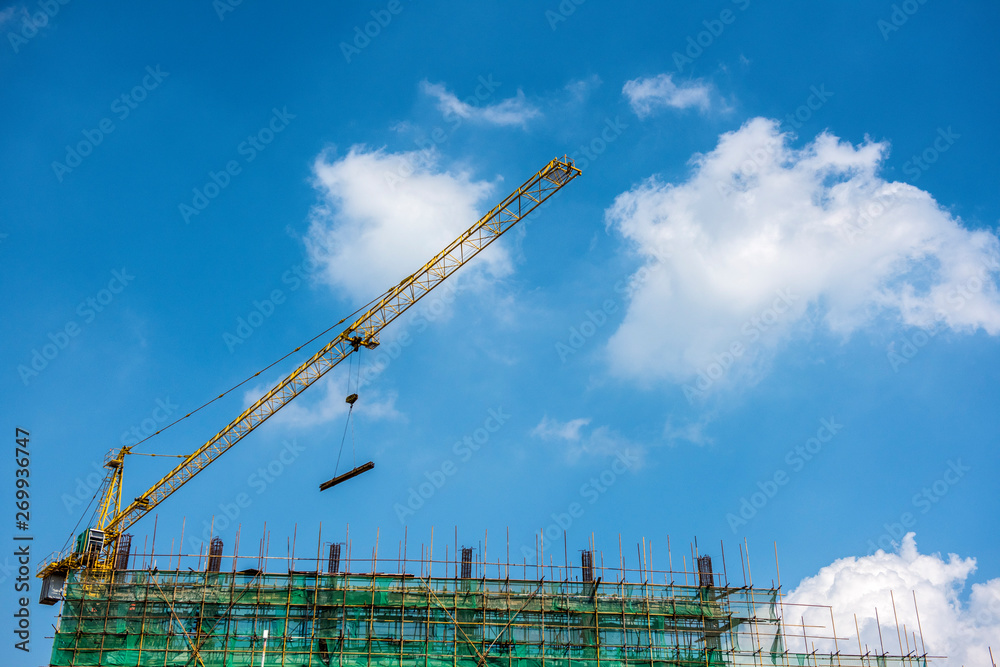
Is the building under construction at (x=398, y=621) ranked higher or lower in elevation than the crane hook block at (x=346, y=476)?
lower

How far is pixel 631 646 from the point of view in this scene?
4606cm

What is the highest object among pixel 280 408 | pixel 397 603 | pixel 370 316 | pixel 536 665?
pixel 370 316

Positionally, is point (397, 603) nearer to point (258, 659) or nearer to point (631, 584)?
point (258, 659)

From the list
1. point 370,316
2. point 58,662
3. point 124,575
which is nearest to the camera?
point 58,662

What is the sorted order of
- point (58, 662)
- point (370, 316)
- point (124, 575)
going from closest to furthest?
point (58, 662)
point (124, 575)
point (370, 316)

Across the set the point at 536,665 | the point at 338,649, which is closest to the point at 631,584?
the point at 536,665

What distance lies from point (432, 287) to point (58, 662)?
29.9 meters

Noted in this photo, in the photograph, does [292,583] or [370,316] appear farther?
[370,316]

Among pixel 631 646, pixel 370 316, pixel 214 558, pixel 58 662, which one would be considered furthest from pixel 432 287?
pixel 58 662

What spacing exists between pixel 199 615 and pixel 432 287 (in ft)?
82.6

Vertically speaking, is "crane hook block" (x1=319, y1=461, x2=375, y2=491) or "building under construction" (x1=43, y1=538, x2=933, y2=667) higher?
"crane hook block" (x1=319, y1=461, x2=375, y2=491)

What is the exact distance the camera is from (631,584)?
1868 inches

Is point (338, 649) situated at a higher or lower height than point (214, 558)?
lower

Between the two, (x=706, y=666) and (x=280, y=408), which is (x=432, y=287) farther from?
(x=706, y=666)
